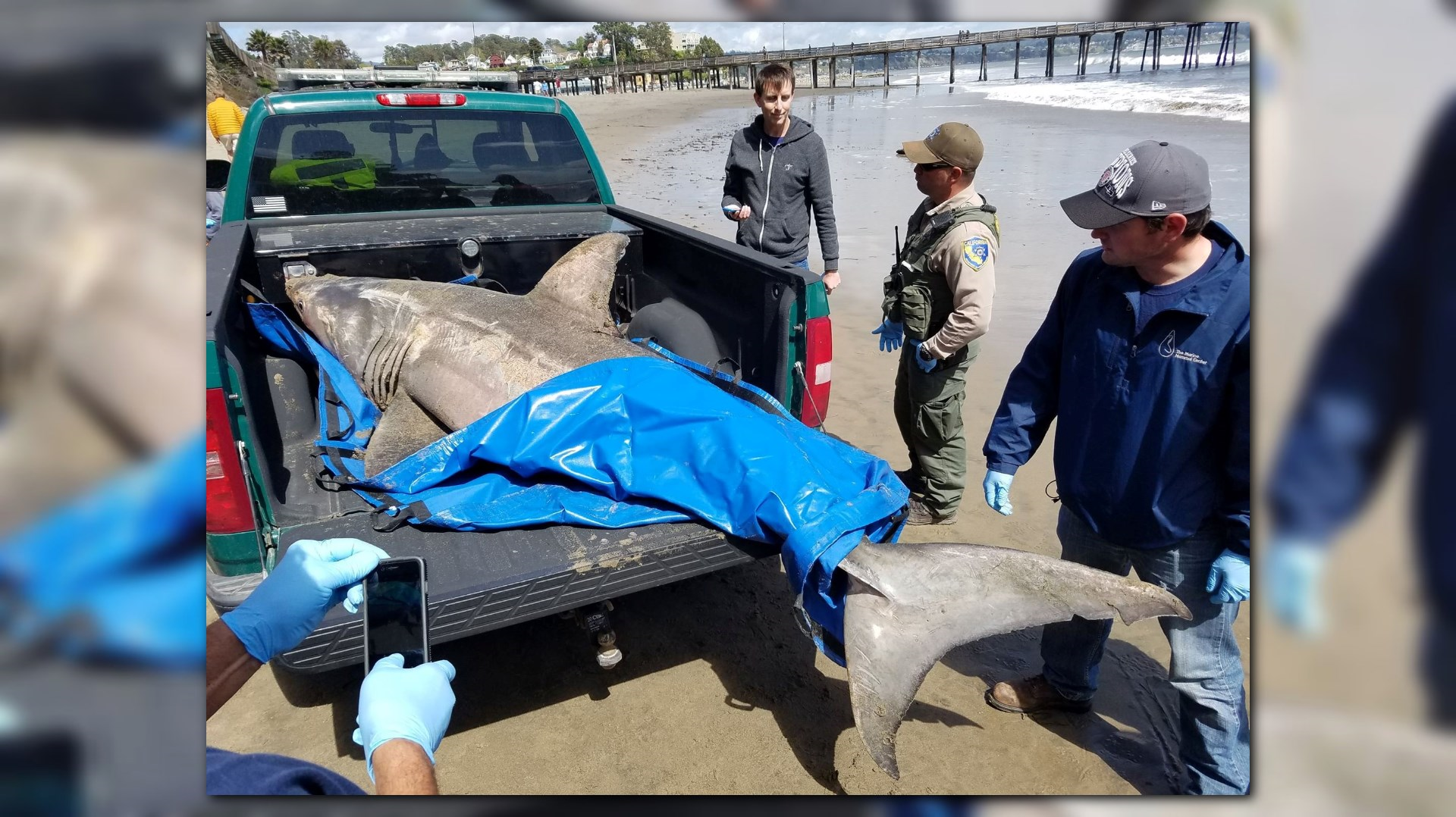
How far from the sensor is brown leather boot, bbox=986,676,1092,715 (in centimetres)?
288

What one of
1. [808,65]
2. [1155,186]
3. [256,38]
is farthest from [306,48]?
[808,65]

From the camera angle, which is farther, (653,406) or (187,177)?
(653,406)

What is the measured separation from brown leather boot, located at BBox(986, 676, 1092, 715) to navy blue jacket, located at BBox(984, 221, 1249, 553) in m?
0.85

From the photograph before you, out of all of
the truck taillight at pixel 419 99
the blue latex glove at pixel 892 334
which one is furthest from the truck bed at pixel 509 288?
the blue latex glove at pixel 892 334

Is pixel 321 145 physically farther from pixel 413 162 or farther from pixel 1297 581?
pixel 1297 581

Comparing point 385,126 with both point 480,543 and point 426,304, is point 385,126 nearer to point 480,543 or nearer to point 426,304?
point 426,304

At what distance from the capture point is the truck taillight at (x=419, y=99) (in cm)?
435

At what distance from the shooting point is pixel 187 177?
1.04 meters

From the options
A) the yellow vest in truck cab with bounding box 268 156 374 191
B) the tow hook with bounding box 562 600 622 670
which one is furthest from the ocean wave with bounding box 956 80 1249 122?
the tow hook with bounding box 562 600 622 670

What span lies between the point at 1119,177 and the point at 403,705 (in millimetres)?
2386

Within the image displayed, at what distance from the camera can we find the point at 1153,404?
2143 mm

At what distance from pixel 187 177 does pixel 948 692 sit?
296cm

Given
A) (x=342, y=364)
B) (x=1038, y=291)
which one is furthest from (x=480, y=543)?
(x=1038, y=291)

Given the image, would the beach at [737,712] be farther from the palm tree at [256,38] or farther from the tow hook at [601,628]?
the palm tree at [256,38]
